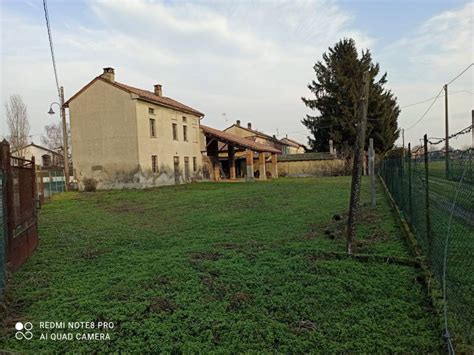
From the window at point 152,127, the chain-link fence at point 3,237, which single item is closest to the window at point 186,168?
the window at point 152,127

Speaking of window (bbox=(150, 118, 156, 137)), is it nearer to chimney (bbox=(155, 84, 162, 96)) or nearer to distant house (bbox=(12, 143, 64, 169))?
chimney (bbox=(155, 84, 162, 96))

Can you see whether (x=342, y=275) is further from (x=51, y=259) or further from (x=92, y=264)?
(x=51, y=259)

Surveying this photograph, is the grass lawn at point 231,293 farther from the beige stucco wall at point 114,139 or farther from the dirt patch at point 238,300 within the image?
the beige stucco wall at point 114,139

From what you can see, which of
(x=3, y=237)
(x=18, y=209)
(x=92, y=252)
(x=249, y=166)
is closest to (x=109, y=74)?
(x=249, y=166)

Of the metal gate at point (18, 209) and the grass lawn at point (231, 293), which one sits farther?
the metal gate at point (18, 209)

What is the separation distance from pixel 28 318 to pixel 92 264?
2.02 metres

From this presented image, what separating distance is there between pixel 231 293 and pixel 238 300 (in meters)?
0.23

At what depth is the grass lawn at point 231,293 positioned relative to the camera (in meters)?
3.32

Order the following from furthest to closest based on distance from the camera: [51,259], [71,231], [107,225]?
[107,225] → [71,231] → [51,259]

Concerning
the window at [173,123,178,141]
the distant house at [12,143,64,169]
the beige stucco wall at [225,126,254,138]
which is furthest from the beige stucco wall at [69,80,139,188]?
the beige stucco wall at [225,126,254,138]

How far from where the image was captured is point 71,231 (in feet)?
30.9

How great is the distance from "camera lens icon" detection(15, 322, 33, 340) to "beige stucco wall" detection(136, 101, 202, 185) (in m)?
20.6

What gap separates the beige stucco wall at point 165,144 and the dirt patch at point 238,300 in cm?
2071

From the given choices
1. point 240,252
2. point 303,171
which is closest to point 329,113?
point 303,171
